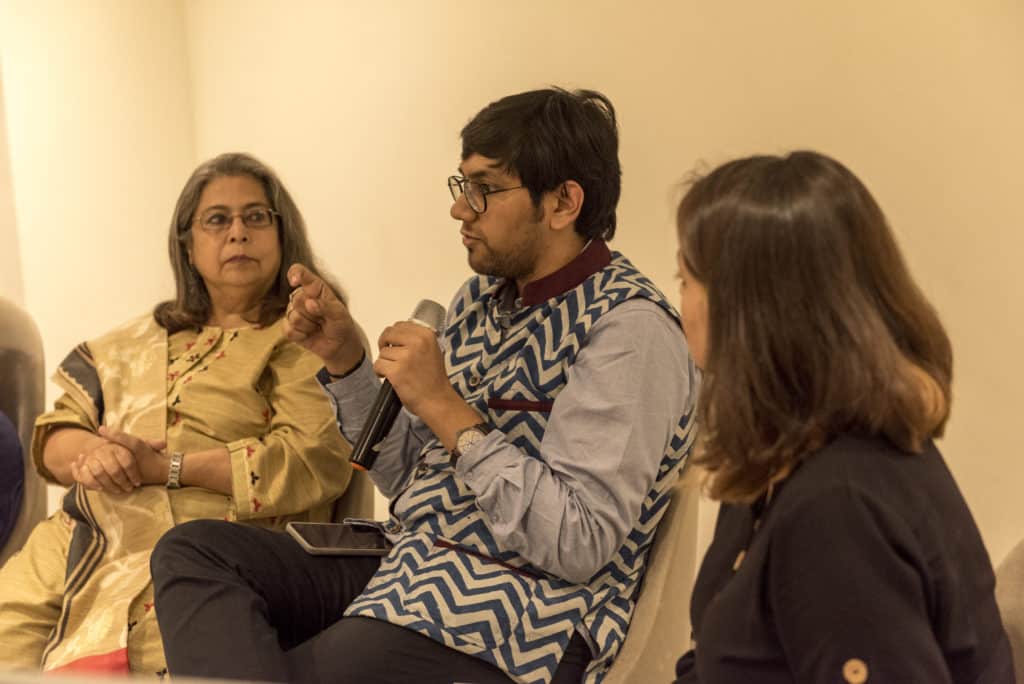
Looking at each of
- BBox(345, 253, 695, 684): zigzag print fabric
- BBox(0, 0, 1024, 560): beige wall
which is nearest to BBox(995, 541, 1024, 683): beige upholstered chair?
BBox(345, 253, 695, 684): zigzag print fabric

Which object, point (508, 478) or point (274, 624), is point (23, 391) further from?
point (508, 478)

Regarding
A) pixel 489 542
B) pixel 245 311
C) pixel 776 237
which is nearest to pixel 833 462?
pixel 776 237

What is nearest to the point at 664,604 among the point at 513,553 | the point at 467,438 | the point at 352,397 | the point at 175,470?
the point at 513,553

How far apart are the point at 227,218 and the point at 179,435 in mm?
474

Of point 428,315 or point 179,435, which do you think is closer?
point 428,315

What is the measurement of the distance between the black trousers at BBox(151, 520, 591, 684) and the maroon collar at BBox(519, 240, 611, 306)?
528mm

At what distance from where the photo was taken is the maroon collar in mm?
1822

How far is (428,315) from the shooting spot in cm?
183

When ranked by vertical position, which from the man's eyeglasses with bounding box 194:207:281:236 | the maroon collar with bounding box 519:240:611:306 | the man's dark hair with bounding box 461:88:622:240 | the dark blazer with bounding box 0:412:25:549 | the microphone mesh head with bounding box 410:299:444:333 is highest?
the man's dark hair with bounding box 461:88:622:240

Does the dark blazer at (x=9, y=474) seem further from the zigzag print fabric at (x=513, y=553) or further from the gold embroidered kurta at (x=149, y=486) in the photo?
the zigzag print fabric at (x=513, y=553)

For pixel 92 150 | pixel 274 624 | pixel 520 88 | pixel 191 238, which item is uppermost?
pixel 520 88

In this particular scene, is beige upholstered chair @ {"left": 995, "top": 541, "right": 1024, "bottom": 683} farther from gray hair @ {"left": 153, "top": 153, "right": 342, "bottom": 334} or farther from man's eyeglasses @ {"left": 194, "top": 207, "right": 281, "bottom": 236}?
man's eyeglasses @ {"left": 194, "top": 207, "right": 281, "bottom": 236}

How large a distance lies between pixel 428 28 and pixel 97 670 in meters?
1.71

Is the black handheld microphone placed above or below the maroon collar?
below
